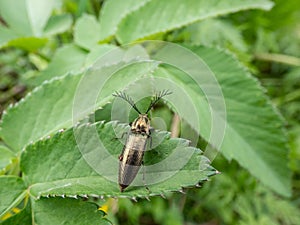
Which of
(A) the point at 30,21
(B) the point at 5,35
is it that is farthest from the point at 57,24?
(B) the point at 5,35

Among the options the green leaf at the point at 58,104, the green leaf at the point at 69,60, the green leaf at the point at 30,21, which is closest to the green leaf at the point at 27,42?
the green leaf at the point at 30,21

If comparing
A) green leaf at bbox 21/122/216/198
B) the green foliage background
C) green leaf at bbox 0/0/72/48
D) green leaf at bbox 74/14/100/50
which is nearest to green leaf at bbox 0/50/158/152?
the green foliage background

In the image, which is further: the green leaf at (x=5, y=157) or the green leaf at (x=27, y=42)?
the green leaf at (x=27, y=42)

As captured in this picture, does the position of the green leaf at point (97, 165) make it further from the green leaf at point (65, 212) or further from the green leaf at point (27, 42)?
the green leaf at point (27, 42)

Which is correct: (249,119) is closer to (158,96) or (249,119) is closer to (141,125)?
(158,96)

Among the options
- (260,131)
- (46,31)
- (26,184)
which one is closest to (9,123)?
(26,184)

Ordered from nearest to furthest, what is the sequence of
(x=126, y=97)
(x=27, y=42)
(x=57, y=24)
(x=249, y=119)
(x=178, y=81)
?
1. (x=126, y=97)
2. (x=178, y=81)
3. (x=249, y=119)
4. (x=27, y=42)
5. (x=57, y=24)

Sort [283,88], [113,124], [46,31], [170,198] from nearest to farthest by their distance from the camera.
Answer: [113,124] → [46,31] → [170,198] → [283,88]

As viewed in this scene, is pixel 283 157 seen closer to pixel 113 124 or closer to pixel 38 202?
pixel 113 124
